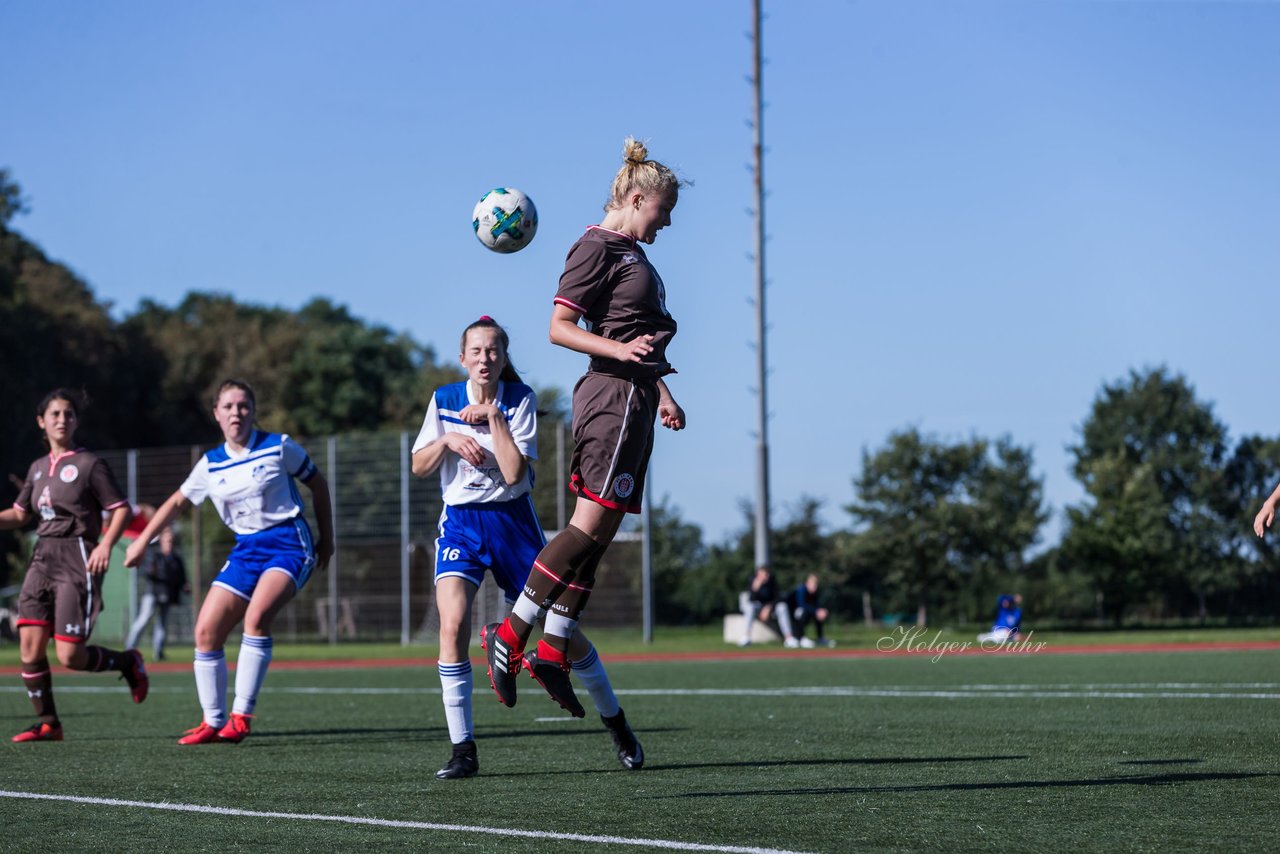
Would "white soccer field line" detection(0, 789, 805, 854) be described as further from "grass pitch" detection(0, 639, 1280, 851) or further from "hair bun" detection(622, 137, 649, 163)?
"hair bun" detection(622, 137, 649, 163)

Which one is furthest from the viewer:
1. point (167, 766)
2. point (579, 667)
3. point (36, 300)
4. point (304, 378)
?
point (304, 378)

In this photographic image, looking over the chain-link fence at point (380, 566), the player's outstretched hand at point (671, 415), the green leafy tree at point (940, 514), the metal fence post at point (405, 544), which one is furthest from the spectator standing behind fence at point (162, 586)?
the green leafy tree at point (940, 514)

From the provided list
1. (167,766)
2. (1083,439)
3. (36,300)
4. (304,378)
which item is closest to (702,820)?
(167,766)

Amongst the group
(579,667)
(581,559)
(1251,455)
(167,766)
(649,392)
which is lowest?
(167,766)

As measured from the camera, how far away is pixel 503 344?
680 centimetres

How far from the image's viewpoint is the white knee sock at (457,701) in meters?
6.70

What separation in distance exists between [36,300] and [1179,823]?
169ft

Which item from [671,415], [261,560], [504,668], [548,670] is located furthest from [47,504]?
[671,415]

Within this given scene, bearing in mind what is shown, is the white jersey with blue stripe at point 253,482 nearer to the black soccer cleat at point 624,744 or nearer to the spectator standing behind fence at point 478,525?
the spectator standing behind fence at point 478,525

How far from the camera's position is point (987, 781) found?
19.6 ft

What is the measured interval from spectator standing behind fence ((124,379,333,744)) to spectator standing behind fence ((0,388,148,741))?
655 millimetres

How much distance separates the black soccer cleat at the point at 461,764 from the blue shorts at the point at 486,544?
693 millimetres

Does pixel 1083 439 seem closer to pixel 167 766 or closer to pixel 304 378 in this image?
pixel 304 378

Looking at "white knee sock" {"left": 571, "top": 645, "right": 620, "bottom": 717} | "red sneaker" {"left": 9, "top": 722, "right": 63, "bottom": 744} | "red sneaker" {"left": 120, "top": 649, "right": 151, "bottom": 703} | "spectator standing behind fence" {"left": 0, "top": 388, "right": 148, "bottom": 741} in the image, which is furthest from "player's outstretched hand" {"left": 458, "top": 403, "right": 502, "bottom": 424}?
"red sneaker" {"left": 120, "top": 649, "right": 151, "bottom": 703}
